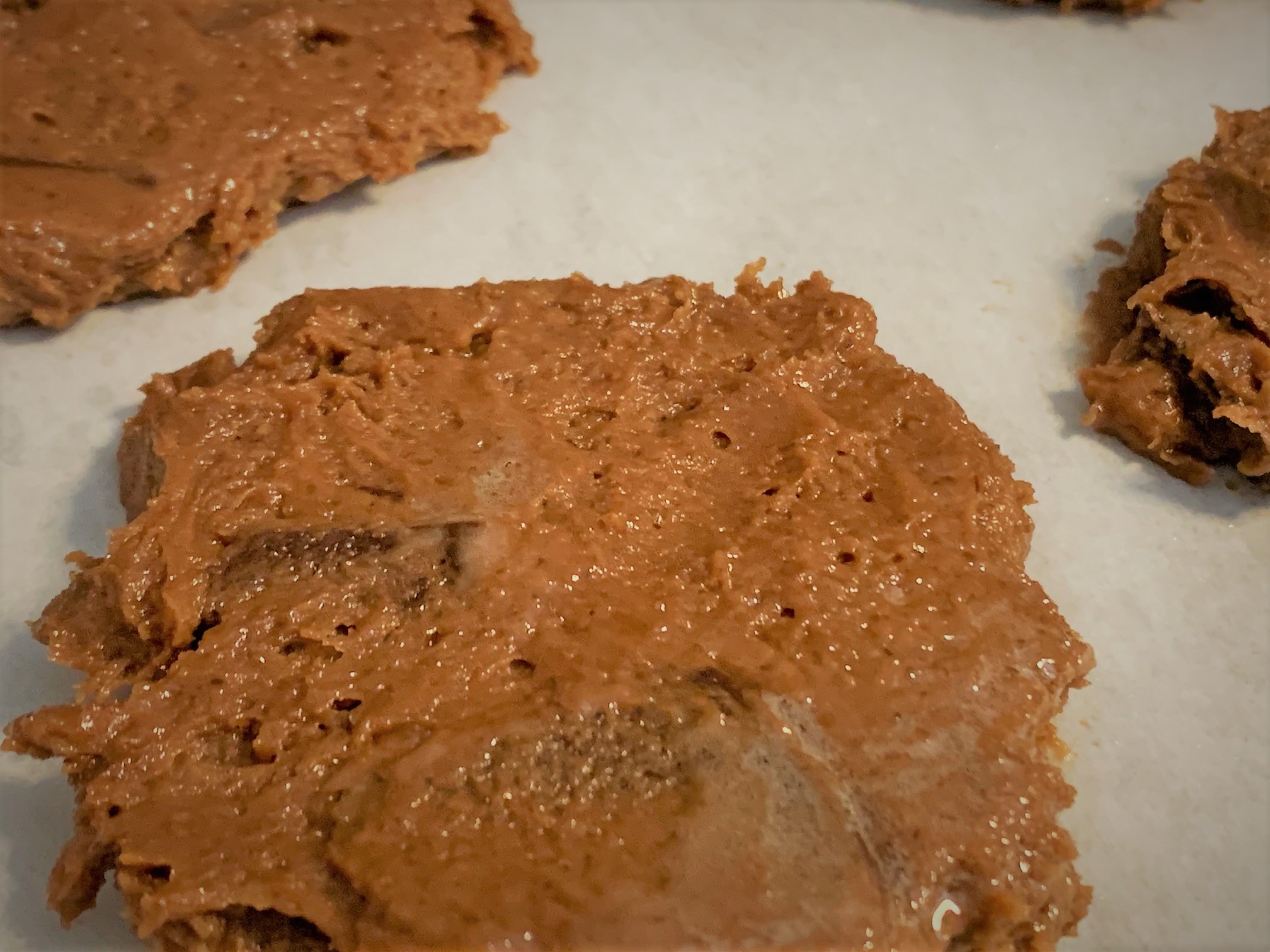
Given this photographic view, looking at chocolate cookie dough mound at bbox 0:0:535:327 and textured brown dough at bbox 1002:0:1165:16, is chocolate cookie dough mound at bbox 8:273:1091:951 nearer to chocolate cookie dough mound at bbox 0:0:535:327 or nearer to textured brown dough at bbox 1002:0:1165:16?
chocolate cookie dough mound at bbox 0:0:535:327

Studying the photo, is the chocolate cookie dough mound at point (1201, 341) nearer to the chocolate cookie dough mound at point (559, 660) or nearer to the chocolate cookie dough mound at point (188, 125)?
the chocolate cookie dough mound at point (559, 660)

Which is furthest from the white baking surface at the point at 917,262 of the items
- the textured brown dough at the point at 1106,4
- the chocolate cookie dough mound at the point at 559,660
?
the chocolate cookie dough mound at the point at 559,660

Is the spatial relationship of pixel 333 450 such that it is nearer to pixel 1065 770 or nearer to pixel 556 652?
pixel 556 652

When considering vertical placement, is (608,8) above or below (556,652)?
above

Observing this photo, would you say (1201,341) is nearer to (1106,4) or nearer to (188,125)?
(1106,4)

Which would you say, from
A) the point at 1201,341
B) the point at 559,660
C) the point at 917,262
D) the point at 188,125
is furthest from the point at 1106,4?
the point at 559,660

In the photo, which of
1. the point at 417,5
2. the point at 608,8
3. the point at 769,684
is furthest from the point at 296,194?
the point at 769,684
